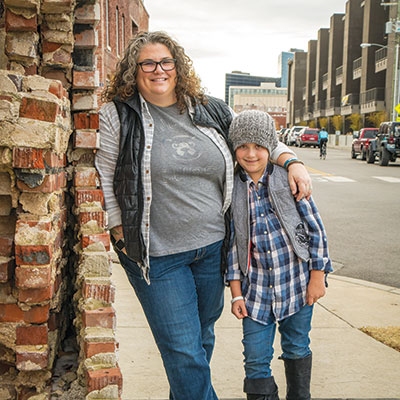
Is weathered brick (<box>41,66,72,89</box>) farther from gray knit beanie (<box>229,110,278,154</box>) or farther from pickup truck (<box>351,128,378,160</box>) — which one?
pickup truck (<box>351,128,378,160</box>)

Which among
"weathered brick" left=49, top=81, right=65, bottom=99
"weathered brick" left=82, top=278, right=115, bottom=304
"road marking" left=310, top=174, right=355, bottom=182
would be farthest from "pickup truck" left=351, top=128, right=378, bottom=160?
"weathered brick" left=49, top=81, right=65, bottom=99

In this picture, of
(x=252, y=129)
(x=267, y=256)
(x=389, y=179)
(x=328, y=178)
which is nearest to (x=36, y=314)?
(x=267, y=256)

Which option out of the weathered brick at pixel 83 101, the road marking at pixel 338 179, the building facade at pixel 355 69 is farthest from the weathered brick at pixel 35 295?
the building facade at pixel 355 69

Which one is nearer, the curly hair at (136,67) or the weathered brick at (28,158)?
the weathered brick at (28,158)

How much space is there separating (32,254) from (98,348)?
19.9 inches

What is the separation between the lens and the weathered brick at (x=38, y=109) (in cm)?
235

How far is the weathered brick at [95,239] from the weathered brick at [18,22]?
973 mm

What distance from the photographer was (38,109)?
7.73 feet

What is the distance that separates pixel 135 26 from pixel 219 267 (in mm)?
25354

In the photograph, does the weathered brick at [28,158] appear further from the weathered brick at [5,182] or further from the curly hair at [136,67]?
the curly hair at [136,67]

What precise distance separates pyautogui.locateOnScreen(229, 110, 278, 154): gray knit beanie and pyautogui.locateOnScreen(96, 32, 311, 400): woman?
106 millimetres

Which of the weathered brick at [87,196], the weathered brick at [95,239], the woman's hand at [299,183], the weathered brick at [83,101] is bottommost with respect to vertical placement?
the weathered brick at [95,239]

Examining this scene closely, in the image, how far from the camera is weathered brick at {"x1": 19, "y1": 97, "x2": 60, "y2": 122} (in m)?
2.35

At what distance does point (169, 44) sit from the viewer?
2799 millimetres
